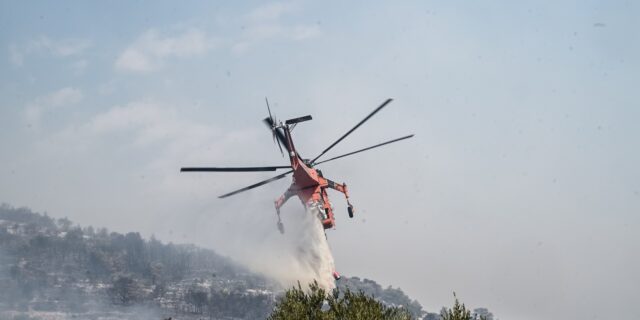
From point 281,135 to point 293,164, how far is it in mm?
2599

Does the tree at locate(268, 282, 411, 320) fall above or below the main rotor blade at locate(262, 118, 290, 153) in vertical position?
below

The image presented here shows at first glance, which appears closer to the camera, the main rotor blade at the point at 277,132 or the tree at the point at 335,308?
the tree at the point at 335,308

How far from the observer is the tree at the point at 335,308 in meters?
50.7

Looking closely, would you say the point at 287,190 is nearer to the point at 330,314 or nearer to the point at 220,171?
the point at 220,171

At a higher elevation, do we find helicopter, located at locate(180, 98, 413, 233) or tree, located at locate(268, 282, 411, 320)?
helicopter, located at locate(180, 98, 413, 233)

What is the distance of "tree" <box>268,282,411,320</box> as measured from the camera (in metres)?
50.7

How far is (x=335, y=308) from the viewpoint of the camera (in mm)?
52688

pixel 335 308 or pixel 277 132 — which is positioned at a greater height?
pixel 277 132

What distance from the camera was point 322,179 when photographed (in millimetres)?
59406

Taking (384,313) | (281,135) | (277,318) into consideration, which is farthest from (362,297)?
(281,135)

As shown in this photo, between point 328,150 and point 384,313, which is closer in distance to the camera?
point 384,313

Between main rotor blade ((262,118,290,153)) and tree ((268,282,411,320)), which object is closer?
tree ((268,282,411,320))

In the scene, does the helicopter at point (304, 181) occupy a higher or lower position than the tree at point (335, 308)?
higher

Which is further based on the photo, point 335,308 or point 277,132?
point 277,132
